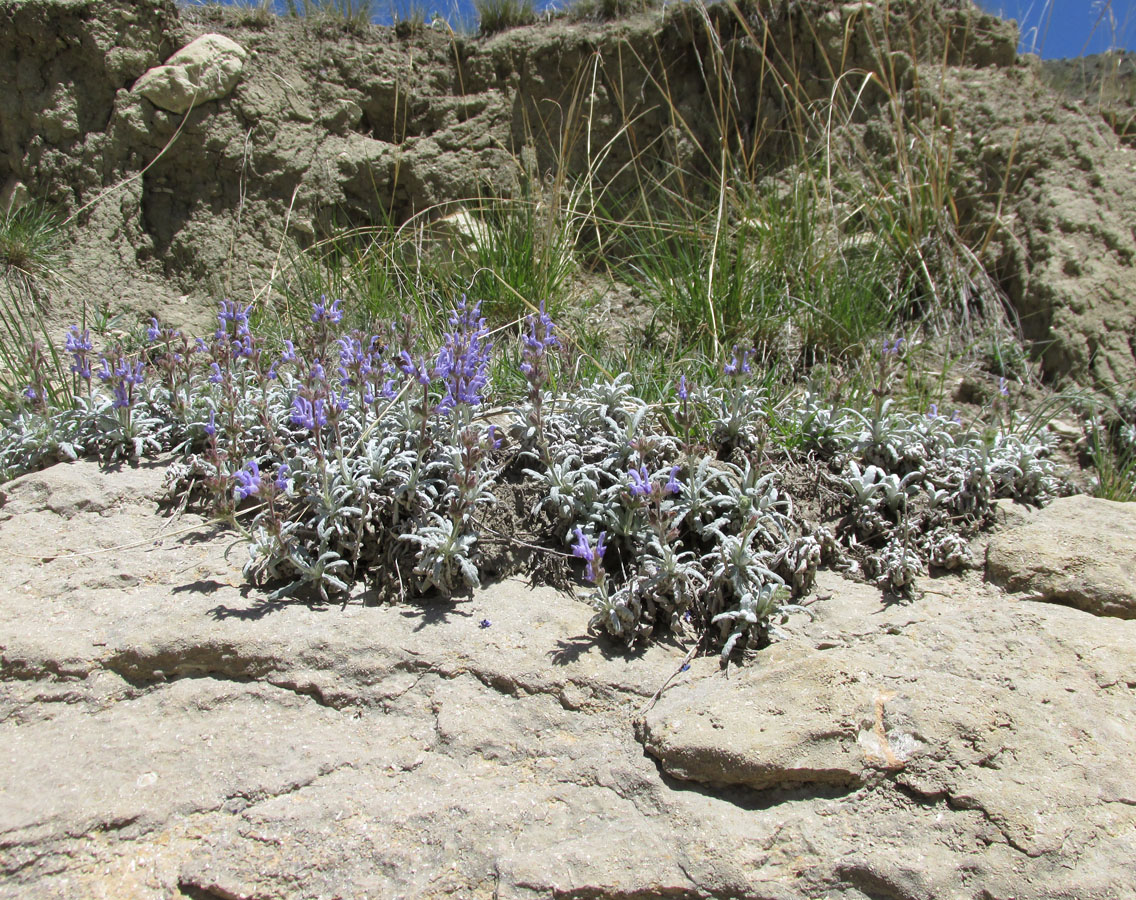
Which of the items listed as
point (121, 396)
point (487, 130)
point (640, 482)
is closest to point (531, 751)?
point (640, 482)

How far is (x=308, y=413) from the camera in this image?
2754mm

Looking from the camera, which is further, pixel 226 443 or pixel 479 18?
pixel 479 18

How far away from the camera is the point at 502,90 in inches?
240

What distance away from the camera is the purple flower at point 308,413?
2531mm

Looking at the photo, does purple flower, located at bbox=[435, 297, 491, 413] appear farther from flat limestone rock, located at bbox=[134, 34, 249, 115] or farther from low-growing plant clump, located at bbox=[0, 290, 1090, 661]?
flat limestone rock, located at bbox=[134, 34, 249, 115]

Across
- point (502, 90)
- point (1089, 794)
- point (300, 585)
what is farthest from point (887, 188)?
point (300, 585)

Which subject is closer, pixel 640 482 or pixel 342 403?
pixel 640 482

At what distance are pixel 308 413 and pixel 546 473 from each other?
0.88m

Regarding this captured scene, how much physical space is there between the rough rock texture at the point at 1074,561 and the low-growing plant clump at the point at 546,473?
17 centimetres

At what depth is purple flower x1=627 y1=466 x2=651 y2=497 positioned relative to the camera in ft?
8.22

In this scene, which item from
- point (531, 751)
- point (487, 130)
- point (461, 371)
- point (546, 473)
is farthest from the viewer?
point (487, 130)

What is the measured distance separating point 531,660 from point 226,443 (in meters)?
1.63

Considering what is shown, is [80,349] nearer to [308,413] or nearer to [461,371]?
[308,413]

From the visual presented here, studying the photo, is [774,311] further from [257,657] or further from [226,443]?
[257,657]
